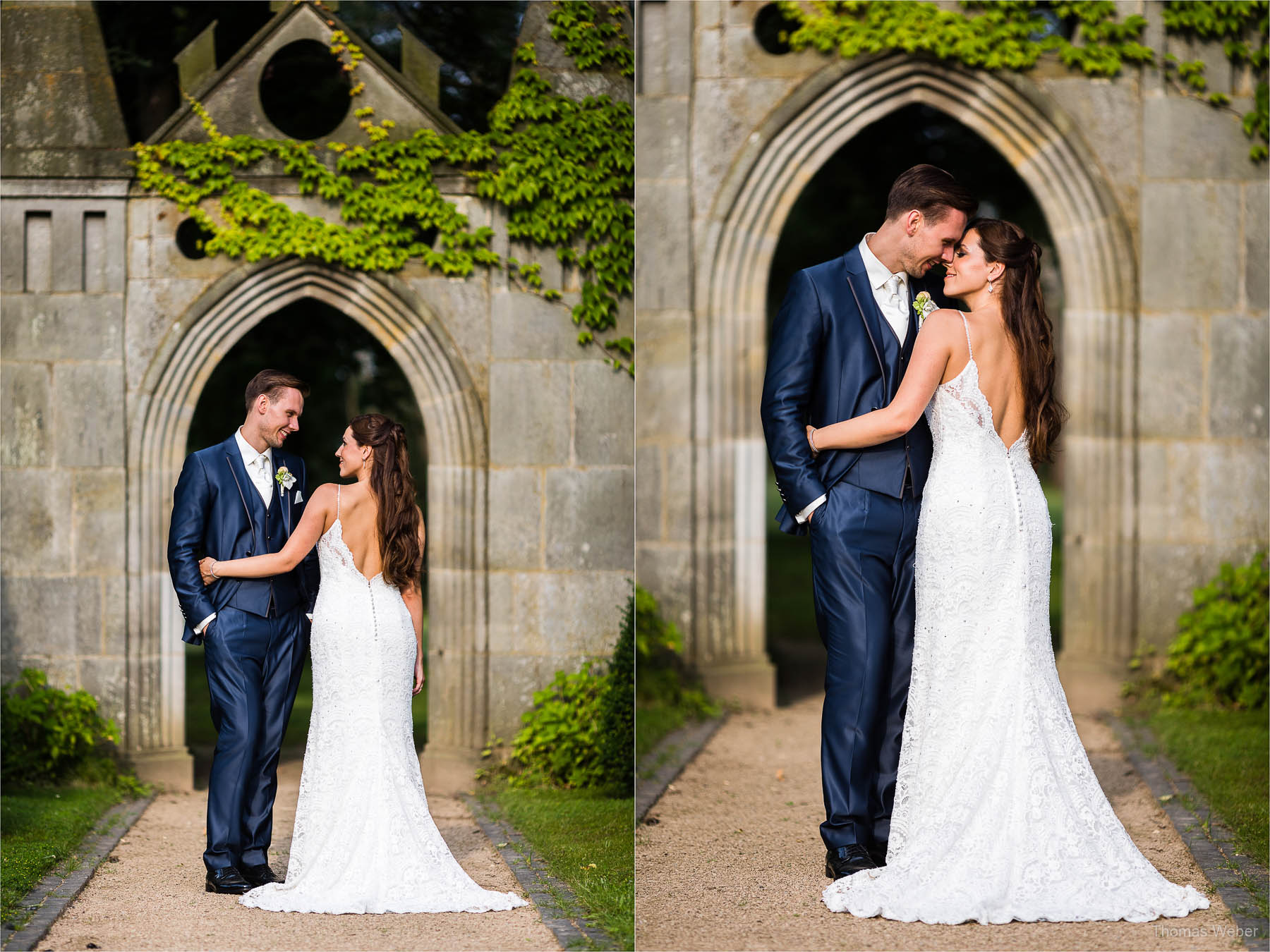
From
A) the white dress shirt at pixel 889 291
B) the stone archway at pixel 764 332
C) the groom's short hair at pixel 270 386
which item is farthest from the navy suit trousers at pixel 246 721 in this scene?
the stone archway at pixel 764 332

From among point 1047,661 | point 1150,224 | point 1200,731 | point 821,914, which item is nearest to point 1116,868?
point 1047,661

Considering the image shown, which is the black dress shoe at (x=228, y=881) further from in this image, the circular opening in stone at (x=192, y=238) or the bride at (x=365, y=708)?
the circular opening in stone at (x=192, y=238)

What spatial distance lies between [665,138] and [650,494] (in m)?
2.11

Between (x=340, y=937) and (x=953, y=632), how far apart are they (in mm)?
2286

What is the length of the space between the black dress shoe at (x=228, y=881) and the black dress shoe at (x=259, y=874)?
0.02 m

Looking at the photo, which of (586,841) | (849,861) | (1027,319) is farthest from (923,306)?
(586,841)

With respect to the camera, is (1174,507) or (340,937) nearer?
(340,937)

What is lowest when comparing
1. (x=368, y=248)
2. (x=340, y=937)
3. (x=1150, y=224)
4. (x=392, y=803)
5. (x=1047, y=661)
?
(x=340, y=937)

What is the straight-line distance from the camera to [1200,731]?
674cm

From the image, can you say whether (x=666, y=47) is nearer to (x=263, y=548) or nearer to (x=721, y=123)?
(x=721, y=123)

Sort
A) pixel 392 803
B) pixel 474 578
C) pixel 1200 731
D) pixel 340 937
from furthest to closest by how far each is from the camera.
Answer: pixel 1200 731, pixel 474 578, pixel 392 803, pixel 340 937

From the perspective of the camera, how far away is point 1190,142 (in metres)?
7.39

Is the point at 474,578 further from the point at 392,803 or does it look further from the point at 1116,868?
the point at 1116,868

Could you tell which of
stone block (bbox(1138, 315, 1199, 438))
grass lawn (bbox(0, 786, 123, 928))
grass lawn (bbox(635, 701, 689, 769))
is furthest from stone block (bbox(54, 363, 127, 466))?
stone block (bbox(1138, 315, 1199, 438))
